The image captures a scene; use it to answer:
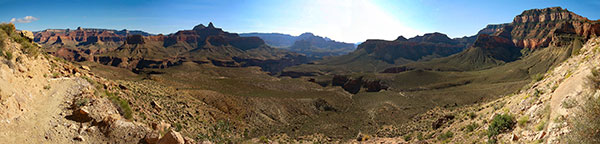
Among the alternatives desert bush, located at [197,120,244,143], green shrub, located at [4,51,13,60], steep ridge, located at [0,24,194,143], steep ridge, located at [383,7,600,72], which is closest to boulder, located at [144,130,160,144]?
steep ridge, located at [0,24,194,143]

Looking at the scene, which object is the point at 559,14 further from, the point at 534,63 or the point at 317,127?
the point at 317,127

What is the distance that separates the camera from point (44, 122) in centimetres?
1161

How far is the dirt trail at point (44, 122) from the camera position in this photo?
10.3 m

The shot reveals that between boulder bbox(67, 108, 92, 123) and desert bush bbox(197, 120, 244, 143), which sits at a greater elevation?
boulder bbox(67, 108, 92, 123)

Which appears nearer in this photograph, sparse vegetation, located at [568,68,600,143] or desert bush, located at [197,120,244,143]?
sparse vegetation, located at [568,68,600,143]

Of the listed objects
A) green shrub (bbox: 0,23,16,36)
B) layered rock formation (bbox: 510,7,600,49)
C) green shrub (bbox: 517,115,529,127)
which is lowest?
green shrub (bbox: 517,115,529,127)

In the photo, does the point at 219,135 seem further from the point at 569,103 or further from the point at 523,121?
the point at 569,103

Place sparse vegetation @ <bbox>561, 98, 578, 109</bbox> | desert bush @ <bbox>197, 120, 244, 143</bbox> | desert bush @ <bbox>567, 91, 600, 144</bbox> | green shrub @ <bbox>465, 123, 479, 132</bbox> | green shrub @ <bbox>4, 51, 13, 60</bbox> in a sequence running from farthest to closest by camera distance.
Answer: desert bush @ <bbox>197, 120, 244, 143</bbox> < green shrub @ <bbox>465, 123, 479, 132</bbox> < green shrub @ <bbox>4, 51, 13, 60</bbox> < sparse vegetation @ <bbox>561, 98, 578, 109</bbox> < desert bush @ <bbox>567, 91, 600, 144</bbox>

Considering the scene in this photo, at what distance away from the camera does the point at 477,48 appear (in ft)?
490

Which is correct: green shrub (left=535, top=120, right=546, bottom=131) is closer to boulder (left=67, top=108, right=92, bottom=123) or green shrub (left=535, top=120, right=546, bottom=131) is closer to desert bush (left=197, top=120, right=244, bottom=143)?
desert bush (left=197, top=120, right=244, bottom=143)

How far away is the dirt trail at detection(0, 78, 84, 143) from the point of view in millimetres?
10327

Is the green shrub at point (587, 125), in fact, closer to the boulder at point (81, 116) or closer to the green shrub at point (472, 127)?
the green shrub at point (472, 127)

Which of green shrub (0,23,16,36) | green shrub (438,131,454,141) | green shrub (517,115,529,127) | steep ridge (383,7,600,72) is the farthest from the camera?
steep ridge (383,7,600,72)

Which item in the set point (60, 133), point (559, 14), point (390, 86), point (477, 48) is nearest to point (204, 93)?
point (60, 133)
